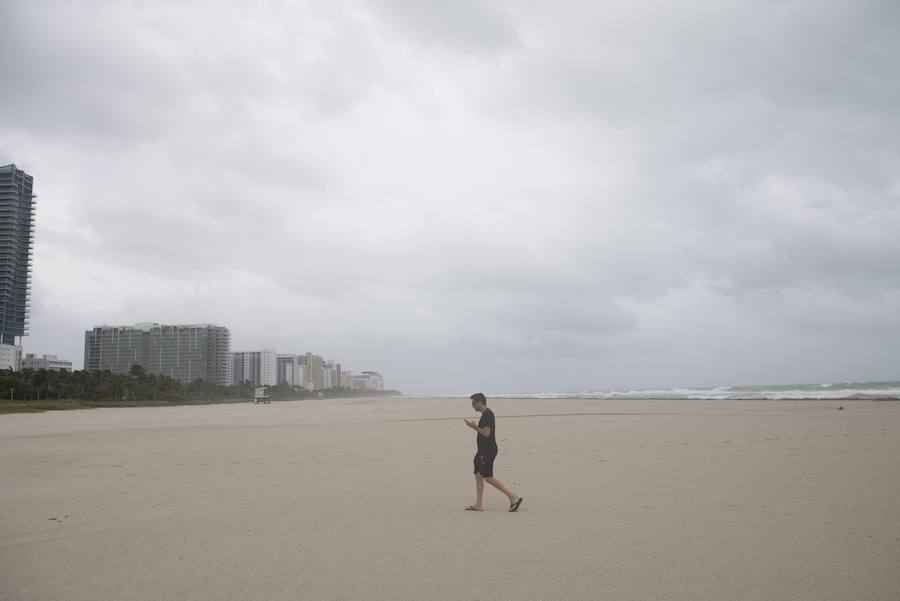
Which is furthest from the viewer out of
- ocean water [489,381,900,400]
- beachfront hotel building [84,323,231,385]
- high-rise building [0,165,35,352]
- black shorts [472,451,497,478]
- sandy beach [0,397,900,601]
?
beachfront hotel building [84,323,231,385]

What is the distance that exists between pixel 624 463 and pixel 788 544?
6.65 metres

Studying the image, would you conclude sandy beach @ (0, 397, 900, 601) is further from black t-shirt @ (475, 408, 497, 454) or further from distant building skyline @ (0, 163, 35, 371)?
distant building skyline @ (0, 163, 35, 371)

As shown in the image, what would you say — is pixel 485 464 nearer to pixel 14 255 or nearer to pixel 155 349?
pixel 14 255

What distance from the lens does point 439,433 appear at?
72.4ft

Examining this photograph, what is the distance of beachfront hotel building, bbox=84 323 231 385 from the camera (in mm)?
168625

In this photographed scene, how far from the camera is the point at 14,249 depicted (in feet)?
424

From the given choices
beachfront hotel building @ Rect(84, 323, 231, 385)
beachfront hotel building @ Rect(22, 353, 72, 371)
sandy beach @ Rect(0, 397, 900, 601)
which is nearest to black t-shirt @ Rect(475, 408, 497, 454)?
sandy beach @ Rect(0, 397, 900, 601)

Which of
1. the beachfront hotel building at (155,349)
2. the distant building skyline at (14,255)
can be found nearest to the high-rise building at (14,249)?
the distant building skyline at (14,255)

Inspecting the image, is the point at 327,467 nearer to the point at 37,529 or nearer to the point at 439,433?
the point at 37,529

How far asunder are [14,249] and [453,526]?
515 ft

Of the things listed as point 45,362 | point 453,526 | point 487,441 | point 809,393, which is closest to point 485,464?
point 487,441

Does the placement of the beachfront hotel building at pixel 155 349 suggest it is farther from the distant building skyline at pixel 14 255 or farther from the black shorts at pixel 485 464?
the black shorts at pixel 485 464

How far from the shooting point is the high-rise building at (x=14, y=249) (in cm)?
12800

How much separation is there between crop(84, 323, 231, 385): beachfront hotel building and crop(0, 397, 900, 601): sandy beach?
17040cm
